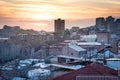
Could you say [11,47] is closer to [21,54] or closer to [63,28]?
[21,54]

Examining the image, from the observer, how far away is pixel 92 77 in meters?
6.14

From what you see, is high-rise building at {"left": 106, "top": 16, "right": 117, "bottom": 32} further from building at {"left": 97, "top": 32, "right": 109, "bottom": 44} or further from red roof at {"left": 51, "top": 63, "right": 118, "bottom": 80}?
red roof at {"left": 51, "top": 63, "right": 118, "bottom": 80}

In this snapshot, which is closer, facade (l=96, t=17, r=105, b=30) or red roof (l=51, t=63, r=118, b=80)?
red roof (l=51, t=63, r=118, b=80)

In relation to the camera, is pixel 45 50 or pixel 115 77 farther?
pixel 45 50

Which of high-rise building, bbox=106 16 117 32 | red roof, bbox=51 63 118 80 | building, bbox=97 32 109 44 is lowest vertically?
red roof, bbox=51 63 118 80

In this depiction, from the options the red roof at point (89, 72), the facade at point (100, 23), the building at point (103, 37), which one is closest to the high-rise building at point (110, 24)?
the facade at point (100, 23)

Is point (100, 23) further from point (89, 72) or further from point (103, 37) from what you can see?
point (89, 72)

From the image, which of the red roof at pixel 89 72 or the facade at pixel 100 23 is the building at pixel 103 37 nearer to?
the facade at pixel 100 23

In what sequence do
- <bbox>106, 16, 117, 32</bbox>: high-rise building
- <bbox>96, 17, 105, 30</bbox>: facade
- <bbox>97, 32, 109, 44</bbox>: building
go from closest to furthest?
1. <bbox>97, 32, 109, 44</bbox>: building
2. <bbox>106, 16, 117, 32</bbox>: high-rise building
3. <bbox>96, 17, 105, 30</bbox>: facade

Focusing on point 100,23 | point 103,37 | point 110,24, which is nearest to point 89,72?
point 103,37

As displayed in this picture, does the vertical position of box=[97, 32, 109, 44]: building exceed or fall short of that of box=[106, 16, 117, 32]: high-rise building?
it falls short

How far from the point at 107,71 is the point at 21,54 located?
17719mm

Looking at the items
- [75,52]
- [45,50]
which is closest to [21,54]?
[45,50]

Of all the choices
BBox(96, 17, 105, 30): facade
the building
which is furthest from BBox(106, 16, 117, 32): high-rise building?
the building
